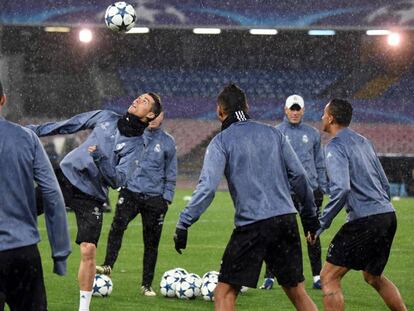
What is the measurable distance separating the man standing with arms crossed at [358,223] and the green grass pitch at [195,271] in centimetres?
190

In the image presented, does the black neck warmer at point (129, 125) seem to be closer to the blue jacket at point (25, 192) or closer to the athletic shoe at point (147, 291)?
the athletic shoe at point (147, 291)

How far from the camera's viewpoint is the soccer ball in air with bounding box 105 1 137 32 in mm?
13891

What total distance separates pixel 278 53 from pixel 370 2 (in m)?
7.89

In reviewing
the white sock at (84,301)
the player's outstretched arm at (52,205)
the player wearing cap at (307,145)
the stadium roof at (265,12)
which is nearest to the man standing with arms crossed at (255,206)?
the player's outstretched arm at (52,205)

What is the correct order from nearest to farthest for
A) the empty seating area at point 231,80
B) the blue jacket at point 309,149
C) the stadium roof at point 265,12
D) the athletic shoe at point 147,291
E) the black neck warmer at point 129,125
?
the black neck warmer at point 129,125 → the athletic shoe at point 147,291 → the blue jacket at point 309,149 → the stadium roof at point 265,12 → the empty seating area at point 231,80

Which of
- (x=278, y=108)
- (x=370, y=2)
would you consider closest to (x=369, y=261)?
(x=370, y=2)

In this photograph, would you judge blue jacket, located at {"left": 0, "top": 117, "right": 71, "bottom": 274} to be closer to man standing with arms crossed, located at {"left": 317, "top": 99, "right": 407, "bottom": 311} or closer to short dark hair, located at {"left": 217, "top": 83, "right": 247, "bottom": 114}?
short dark hair, located at {"left": 217, "top": 83, "right": 247, "bottom": 114}

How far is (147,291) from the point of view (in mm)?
11242

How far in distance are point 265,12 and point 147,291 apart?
25.3 m

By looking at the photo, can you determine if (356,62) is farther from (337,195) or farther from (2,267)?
(2,267)

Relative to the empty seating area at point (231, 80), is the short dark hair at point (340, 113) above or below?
above

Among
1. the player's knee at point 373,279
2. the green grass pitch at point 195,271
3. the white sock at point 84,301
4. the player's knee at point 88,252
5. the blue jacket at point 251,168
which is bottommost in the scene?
the green grass pitch at point 195,271

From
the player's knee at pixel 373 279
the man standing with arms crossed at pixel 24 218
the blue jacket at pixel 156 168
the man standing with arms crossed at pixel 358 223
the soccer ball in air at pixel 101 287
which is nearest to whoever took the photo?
the man standing with arms crossed at pixel 24 218

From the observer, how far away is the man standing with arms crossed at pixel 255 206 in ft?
24.5
